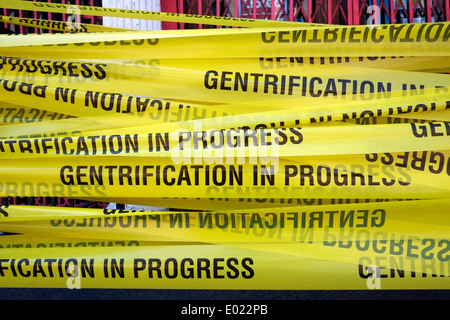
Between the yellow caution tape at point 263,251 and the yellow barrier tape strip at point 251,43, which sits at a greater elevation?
the yellow barrier tape strip at point 251,43

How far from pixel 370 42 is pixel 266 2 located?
325 centimetres

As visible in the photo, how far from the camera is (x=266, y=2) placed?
16.6 ft

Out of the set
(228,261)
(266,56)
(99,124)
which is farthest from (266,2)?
(228,261)

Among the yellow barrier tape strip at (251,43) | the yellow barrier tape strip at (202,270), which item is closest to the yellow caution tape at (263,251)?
the yellow barrier tape strip at (202,270)

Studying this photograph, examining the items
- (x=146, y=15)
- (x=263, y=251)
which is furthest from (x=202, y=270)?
(x=146, y=15)

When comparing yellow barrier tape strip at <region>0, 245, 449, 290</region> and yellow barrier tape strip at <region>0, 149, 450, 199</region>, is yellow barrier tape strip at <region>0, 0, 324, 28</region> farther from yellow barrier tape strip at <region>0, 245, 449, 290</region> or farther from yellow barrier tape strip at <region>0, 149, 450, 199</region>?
yellow barrier tape strip at <region>0, 245, 449, 290</region>

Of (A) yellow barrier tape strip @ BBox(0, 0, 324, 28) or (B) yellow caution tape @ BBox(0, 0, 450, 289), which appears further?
(A) yellow barrier tape strip @ BBox(0, 0, 324, 28)

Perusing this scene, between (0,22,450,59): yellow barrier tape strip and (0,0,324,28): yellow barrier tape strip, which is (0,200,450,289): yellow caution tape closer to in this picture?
(0,22,450,59): yellow barrier tape strip

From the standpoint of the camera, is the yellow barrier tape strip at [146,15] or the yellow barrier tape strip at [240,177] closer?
the yellow barrier tape strip at [240,177]

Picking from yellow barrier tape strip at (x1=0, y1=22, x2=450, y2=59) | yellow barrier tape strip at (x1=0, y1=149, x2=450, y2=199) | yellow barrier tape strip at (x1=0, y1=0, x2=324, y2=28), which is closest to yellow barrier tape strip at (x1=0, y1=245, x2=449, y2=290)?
yellow barrier tape strip at (x1=0, y1=149, x2=450, y2=199)

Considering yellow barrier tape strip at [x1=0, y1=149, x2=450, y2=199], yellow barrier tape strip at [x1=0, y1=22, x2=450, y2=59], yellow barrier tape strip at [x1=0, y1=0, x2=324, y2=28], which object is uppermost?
yellow barrier tape strip at [x1=0, y1=0, x2=324, y2=28]

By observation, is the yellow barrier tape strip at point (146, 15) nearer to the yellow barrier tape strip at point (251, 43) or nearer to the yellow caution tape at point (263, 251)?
the yellow barrier tape strip at point (251, 43)

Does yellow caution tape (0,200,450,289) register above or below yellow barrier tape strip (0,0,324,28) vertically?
below

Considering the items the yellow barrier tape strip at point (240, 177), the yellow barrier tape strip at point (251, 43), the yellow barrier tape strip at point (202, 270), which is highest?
the yellow barrier tape strip at point (251, 43)
